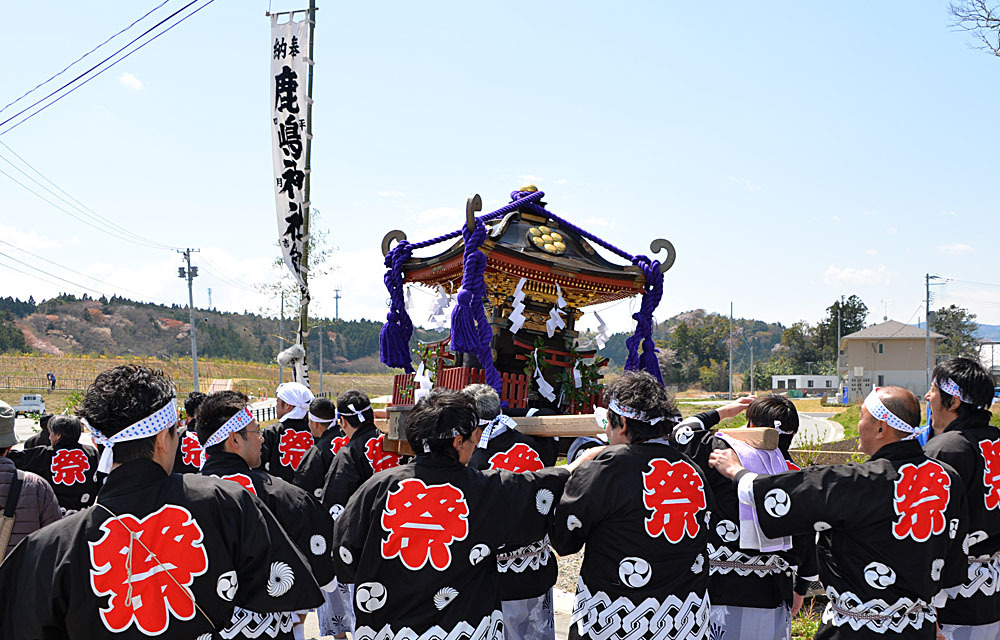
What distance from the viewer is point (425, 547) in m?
2.93

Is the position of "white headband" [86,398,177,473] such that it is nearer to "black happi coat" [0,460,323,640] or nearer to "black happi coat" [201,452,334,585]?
"black happi coat" [0,460,323,640]

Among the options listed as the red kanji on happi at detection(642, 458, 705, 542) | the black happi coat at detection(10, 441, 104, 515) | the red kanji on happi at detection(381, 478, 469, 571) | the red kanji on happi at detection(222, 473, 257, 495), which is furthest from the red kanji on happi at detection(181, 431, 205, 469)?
the red kanji on happi at detection(642, 458, 705, 542)

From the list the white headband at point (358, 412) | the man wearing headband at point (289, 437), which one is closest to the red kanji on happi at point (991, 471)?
the white headband at point (358, 412)

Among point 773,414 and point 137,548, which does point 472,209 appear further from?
point 137,548

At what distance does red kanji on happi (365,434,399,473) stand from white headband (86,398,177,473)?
9.79 ft

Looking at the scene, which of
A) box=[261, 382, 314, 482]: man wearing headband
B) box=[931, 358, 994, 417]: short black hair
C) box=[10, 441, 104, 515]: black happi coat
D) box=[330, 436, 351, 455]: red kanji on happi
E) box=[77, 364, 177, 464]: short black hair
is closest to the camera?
box=[77, 364, 177, 464]: short black hair

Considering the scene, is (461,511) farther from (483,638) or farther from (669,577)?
(669,577)

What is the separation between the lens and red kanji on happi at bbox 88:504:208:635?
7.33 feet

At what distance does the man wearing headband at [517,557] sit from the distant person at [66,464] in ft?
10.8

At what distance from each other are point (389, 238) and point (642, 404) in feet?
11.5

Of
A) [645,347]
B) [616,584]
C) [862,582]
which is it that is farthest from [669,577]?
[645,347]

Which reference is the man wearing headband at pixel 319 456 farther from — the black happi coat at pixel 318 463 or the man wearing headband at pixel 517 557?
the man wearing headband at pixel 517 557

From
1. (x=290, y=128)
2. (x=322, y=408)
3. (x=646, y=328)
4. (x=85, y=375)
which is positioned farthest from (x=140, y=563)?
(x=85, y=375)

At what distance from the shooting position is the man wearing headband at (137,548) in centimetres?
221
